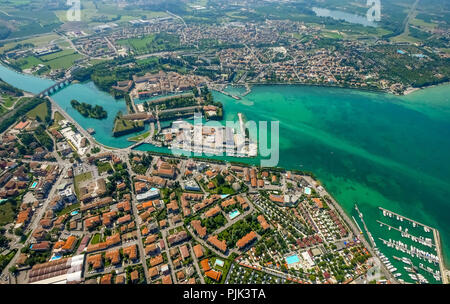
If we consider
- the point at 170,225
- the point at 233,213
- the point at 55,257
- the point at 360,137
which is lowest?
the point at 55,257

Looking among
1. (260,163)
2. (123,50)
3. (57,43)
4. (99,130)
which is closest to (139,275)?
(260,163)

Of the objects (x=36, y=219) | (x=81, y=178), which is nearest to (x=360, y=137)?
(x=81, y=178)

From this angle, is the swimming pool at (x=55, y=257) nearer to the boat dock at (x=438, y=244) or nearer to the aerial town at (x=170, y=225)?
the aerial town at (x=170, y=225)

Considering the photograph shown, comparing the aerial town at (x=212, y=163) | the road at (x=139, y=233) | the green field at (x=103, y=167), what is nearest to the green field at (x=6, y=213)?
the aerial town at (x=212, y=163)

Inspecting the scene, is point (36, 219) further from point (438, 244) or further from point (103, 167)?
point (438, 244)

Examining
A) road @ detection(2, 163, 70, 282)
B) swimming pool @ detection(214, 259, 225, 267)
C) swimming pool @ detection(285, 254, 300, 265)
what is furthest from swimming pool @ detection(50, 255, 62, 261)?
swimming pool @ detection(285, 254, 300, 265)

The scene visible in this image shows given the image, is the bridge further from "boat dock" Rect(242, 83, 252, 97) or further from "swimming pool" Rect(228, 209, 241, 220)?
"swimming pool" Rect(228, 209, 241, 220)

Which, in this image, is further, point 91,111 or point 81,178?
point 91,111
